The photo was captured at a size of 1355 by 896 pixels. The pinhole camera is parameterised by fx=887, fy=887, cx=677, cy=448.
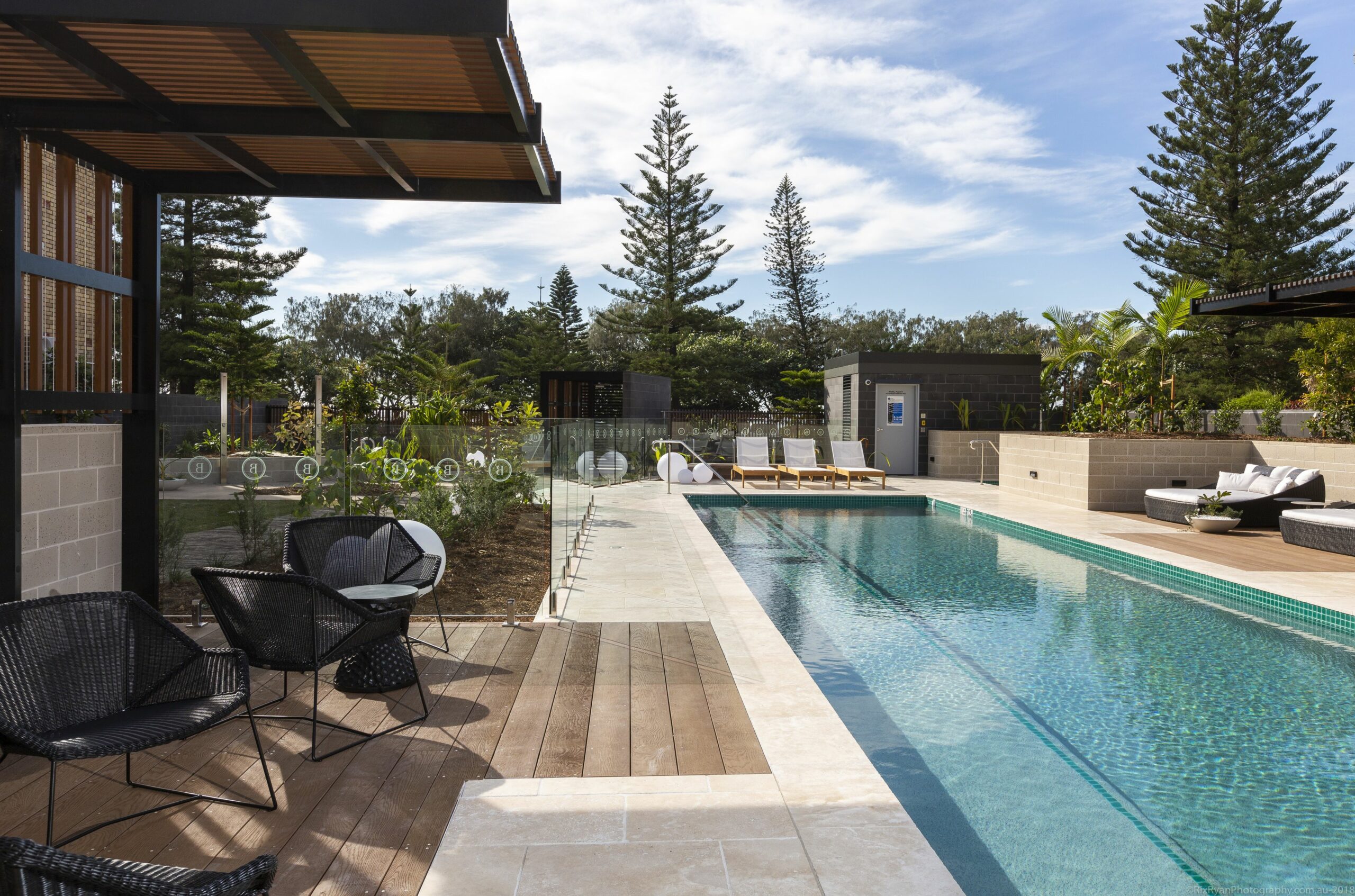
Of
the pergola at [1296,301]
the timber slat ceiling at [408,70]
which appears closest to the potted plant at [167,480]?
the timber slat ceiling at [408,70]

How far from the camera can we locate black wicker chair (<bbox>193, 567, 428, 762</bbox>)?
2730 millimetres

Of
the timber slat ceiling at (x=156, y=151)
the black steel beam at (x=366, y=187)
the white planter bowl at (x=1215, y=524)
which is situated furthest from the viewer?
the white planter bowl at (x=1215, y=524)

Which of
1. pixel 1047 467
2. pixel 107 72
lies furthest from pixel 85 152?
pixel 1047 467

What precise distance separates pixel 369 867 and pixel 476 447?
3.75 metres

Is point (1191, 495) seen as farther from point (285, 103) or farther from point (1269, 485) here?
point (285, 103)

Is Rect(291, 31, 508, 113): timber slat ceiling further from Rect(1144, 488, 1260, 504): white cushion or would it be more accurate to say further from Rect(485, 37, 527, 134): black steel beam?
Rect(1144, 488, 1260, 504): white cushion

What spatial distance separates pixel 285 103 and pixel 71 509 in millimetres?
1895

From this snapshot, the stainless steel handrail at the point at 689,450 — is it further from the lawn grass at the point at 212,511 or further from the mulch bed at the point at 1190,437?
the lawn grass at the point at 212,511

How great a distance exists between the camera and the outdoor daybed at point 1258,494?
822 centimetres

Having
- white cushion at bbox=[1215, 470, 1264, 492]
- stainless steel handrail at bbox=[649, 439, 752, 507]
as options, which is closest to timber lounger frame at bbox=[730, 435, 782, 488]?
stainless steel handrail at bbox=[649, 439, 752, 507]

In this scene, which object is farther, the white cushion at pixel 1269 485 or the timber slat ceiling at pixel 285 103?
the white cushion at pixel 1269 485

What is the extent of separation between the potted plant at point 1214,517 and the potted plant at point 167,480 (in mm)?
8193

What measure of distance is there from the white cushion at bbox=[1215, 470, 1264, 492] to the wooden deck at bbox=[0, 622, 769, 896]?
7.16 meters

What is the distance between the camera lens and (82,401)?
11.8 ft
